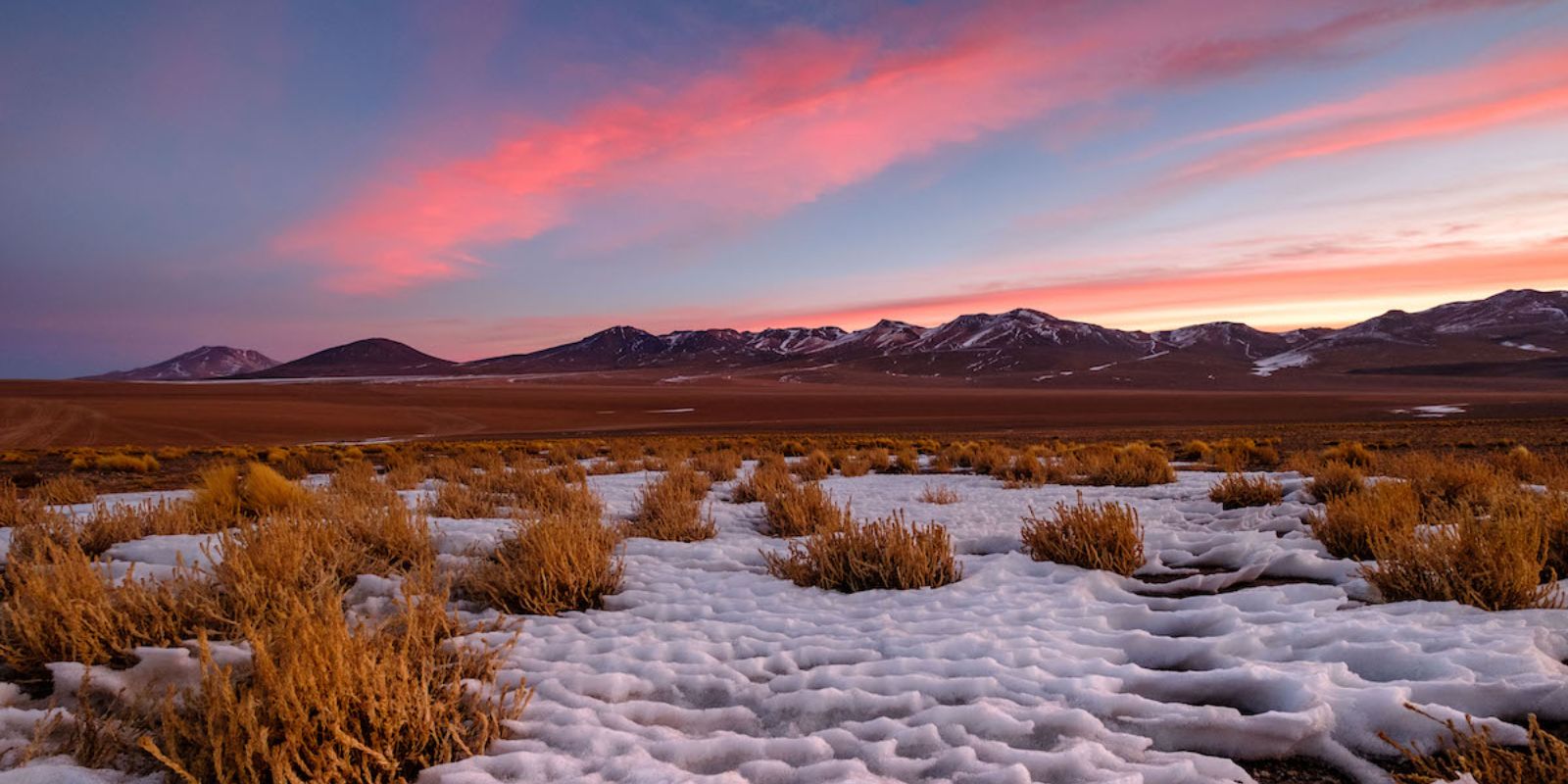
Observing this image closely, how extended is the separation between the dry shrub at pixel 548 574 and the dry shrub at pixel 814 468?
279 inches

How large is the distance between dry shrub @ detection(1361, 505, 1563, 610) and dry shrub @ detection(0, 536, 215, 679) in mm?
6342

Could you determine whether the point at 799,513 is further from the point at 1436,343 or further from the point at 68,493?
the point at 1436,343

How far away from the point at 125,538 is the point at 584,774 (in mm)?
5730

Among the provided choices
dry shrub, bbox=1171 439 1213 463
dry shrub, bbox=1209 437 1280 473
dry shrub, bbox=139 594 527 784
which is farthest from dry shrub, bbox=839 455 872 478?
dry shrub, bbox=139 594 527 784

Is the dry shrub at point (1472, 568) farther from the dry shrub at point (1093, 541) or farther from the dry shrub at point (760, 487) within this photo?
the dry shrub at point (760, 487)

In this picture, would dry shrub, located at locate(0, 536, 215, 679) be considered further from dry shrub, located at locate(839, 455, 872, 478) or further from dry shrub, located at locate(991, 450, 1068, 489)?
dry shrub, located at locate(839, 455, 872, 478)

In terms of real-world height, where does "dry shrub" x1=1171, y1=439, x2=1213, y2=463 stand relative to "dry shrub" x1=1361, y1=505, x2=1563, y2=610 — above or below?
below

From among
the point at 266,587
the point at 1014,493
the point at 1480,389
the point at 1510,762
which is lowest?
the point at 1480,389

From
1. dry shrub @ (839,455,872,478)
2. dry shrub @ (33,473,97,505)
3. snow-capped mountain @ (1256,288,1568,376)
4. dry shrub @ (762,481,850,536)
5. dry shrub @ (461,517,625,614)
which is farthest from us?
snow-capped mountain @ (1256,288,1568,376)

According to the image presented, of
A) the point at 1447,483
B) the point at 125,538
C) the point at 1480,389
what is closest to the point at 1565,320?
the point at 1480,389

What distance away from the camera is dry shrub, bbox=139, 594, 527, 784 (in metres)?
2.30

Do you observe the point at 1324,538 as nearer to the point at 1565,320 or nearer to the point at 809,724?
the point at 809,724

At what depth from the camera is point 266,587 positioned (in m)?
3.96

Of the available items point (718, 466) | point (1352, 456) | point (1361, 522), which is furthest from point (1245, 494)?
A: point (718, 466)
